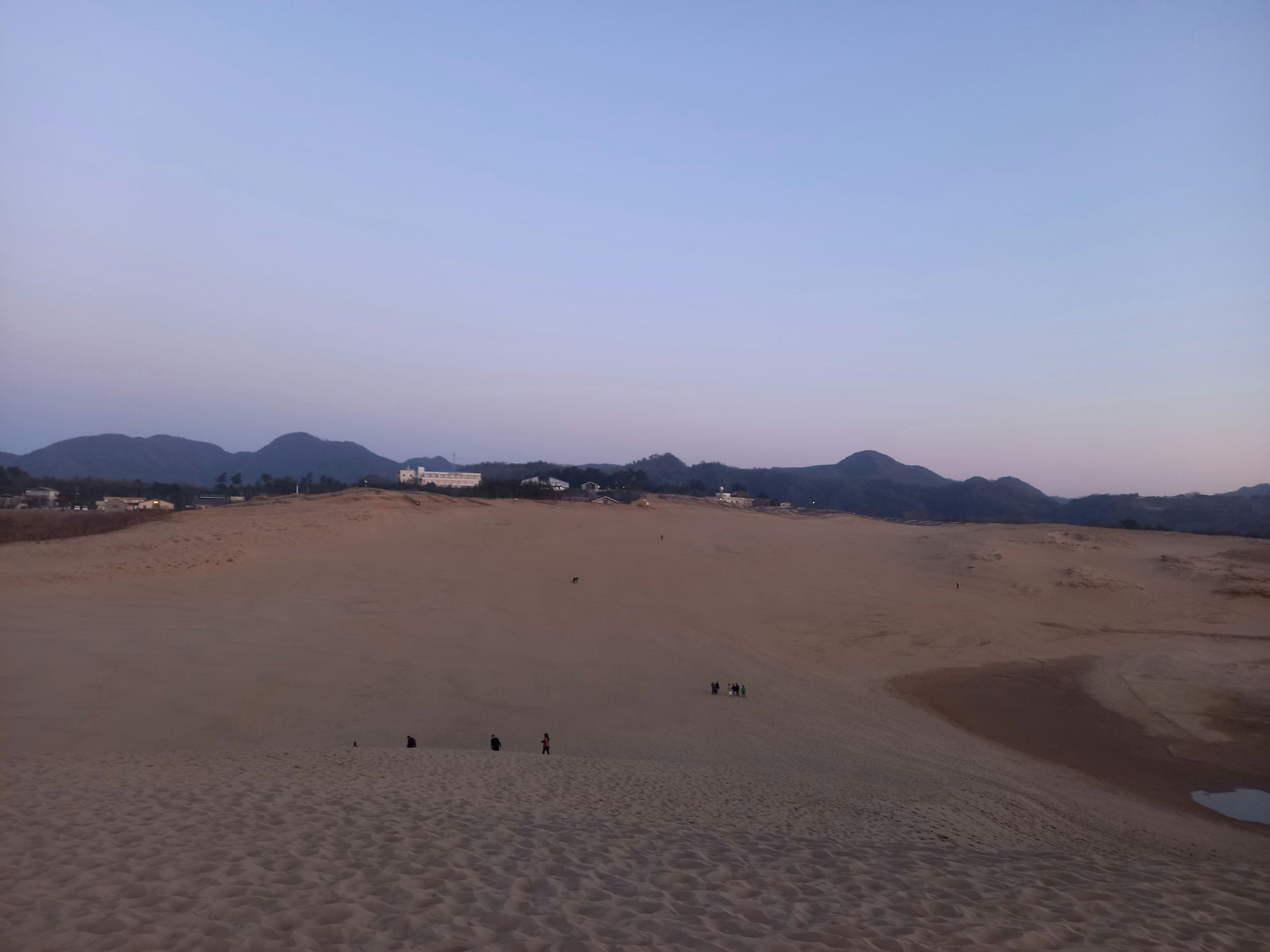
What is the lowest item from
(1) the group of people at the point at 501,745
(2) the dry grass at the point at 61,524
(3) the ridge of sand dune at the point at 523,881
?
(1) the group of people at the point at 501,745

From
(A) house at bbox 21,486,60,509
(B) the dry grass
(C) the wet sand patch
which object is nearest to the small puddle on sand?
(C) the wet sand patch

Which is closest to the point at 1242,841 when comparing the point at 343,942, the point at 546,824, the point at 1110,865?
the point at 1110,865

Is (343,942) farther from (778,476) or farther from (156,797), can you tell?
(778,476)

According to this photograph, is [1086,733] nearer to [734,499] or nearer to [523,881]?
[523,881]

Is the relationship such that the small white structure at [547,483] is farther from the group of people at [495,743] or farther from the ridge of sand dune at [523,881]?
the ridge of sand dune at [523,881]

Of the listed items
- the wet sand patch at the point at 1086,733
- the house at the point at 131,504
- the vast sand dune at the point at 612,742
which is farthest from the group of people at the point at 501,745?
the house at the point at 131,504

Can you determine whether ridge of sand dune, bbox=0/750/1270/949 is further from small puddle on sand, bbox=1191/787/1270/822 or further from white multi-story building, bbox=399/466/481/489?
white multi-story building, bbox=399/466/481/489

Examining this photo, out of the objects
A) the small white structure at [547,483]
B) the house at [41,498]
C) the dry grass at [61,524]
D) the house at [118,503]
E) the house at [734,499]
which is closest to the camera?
the dry grass at [61,524]
